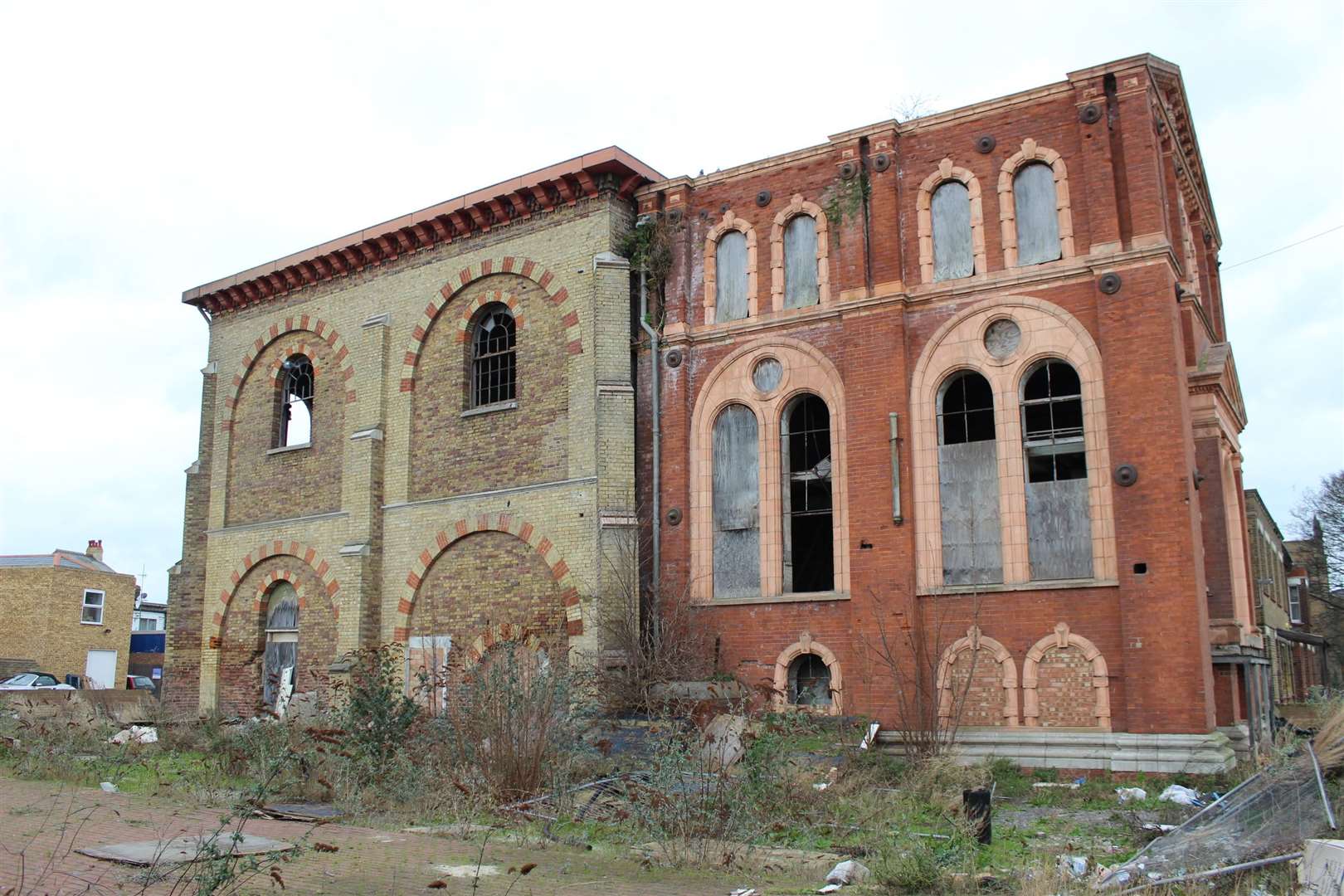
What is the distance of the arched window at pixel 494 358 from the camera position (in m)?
21.5

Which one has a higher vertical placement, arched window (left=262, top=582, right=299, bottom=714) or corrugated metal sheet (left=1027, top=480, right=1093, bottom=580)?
corrugated metal sheet (left=1027, top=480, right=1093, bottom=580)

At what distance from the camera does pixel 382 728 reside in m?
13.2

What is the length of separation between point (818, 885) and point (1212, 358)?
A: 1264 cm

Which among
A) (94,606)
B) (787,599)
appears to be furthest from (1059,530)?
(94,606)

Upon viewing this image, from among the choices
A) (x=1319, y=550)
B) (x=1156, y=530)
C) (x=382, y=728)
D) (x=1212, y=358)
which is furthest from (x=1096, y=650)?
(x=1319, y=550)

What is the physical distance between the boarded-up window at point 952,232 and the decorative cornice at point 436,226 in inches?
214

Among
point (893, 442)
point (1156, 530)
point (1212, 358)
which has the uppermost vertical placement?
point (1212, 358)

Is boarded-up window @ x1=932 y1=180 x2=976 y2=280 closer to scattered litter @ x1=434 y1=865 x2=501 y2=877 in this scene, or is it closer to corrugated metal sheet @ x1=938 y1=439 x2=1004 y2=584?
corrugated metal sheet @ x1=938 y1=439 x2=1004 y2=584

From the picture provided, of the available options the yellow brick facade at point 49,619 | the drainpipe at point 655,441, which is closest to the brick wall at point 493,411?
the drainpipe at point 655,441

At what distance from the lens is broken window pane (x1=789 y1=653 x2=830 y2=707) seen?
57.0 feet

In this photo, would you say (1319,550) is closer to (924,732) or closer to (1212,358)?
(1212,358)

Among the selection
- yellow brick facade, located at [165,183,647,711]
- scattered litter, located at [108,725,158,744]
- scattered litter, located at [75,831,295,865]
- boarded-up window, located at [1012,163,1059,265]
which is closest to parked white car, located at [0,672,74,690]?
yellow brick facade, located at [165,183,647,711]

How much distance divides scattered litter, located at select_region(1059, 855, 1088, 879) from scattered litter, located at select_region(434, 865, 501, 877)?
420cm

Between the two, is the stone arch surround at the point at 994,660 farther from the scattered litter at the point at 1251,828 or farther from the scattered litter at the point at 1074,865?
the scattered litter at the point at 1074,865
